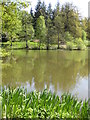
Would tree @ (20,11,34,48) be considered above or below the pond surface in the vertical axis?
above

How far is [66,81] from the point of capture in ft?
24.2

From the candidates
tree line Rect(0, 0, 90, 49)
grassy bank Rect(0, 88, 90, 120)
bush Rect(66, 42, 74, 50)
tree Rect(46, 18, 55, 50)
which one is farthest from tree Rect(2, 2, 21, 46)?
bush Rect(66, 42, 74, 50)

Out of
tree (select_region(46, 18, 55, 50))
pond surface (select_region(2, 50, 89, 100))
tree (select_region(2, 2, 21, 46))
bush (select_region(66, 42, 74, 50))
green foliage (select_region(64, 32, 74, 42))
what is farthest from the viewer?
green foliage (select_region(64, 32, 74, 42))

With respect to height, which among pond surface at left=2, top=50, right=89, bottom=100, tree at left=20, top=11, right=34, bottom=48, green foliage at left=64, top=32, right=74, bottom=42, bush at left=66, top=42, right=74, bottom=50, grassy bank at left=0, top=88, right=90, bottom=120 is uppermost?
tree at left=20, top=11, right=34, bottom=48

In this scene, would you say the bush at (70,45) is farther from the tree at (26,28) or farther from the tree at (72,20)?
the tree at (26,28)

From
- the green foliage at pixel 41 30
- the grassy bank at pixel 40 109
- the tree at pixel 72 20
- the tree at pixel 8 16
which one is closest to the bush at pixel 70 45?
the tree at pixel 72 20

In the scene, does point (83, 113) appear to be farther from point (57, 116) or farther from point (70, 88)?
point (70, 88)

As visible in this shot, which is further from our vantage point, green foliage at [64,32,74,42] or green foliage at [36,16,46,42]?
green foliage at [64,32,74,42]

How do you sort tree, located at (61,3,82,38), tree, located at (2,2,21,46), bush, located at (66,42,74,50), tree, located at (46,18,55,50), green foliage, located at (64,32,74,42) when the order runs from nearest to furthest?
1. tree, located at (2,2,21,46)
2. bush, located at (66,42,74,50)
3. tree, located at (46,18,55,50)
4. green foliage, located at (64,32,74,42)
5. tree, located at (61,3,82,38)

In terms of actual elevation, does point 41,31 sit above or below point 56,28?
below

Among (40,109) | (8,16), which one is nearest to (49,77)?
(8,16)

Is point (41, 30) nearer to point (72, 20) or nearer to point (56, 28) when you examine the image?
point (56, 28)

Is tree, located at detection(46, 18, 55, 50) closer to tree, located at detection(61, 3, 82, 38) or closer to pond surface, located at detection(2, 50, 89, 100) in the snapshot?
tree, located at detection(61, 3, 82, 38)

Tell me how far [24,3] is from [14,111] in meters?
1.67
